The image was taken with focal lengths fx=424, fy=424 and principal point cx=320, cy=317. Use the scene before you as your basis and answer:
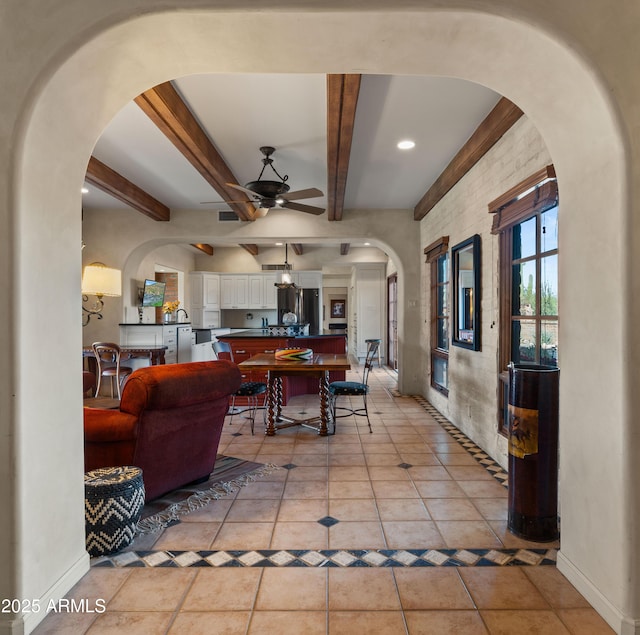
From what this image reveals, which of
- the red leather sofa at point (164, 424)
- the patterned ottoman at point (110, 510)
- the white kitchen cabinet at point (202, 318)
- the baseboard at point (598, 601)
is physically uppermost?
the white kitchen cabinet at point (202, 318)

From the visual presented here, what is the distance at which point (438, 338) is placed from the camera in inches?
229

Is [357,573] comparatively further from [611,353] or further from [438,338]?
[438,338]

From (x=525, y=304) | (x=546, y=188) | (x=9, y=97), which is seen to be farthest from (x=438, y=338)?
(x=9, y=97)

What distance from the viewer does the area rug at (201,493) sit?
8.39 feet

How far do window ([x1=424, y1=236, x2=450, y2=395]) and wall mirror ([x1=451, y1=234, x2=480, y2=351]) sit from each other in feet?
1.47

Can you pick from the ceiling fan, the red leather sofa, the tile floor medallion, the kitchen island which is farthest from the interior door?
the tile floor medallion

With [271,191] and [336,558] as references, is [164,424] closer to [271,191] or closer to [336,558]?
[336,558]

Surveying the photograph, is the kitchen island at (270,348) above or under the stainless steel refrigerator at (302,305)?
under

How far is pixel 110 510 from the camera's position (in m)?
2.16

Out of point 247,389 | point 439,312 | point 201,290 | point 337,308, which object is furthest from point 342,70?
point 337,308

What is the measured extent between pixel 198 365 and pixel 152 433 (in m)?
0.51

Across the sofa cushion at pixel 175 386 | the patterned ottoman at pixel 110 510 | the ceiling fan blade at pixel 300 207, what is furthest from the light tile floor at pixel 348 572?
the ceiling fan blade at pixel 300 207

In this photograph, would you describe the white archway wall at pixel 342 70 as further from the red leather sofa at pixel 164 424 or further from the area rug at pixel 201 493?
the area rug at pixel 201 493

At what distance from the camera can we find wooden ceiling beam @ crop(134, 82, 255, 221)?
2.92 meters
